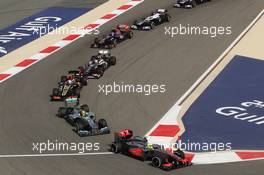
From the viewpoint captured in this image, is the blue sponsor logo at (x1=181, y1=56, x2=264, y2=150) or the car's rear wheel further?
the blue sponsor logo at (x1=181, y1=56, x2=264, y2=150)

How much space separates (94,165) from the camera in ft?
80.9

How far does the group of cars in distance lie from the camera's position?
81.4 ft

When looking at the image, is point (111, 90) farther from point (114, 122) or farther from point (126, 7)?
point (126, 7)

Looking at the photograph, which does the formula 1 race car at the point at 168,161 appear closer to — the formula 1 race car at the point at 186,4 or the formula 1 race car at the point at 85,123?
the formula 1 race car at the point at 85,123

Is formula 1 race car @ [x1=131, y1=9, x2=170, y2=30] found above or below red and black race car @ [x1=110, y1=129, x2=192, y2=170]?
above

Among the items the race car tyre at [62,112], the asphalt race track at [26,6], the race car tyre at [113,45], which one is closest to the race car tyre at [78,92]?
the race car tyre at [62,112]

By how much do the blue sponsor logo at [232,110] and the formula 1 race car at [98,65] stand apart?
555cm

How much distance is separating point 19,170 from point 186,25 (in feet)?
66.5

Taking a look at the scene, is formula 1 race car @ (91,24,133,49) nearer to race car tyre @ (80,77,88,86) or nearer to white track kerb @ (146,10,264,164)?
race car tyre @ (80,77,88,86)

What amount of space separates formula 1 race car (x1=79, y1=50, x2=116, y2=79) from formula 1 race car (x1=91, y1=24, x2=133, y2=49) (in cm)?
243

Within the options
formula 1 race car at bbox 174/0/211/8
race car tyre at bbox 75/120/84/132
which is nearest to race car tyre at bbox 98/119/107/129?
race car tyre at bbox 75/120/84/132

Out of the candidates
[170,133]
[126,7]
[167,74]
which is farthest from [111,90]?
[126,7]

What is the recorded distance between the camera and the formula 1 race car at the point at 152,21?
41.8 metres

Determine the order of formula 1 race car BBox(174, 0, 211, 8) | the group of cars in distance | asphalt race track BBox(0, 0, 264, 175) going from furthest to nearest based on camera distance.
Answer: formula 1 race car BBox(174, 0, 211, 8)
the group of cars in distance
asphalt race track BBox(0, 0, 264, 175)
